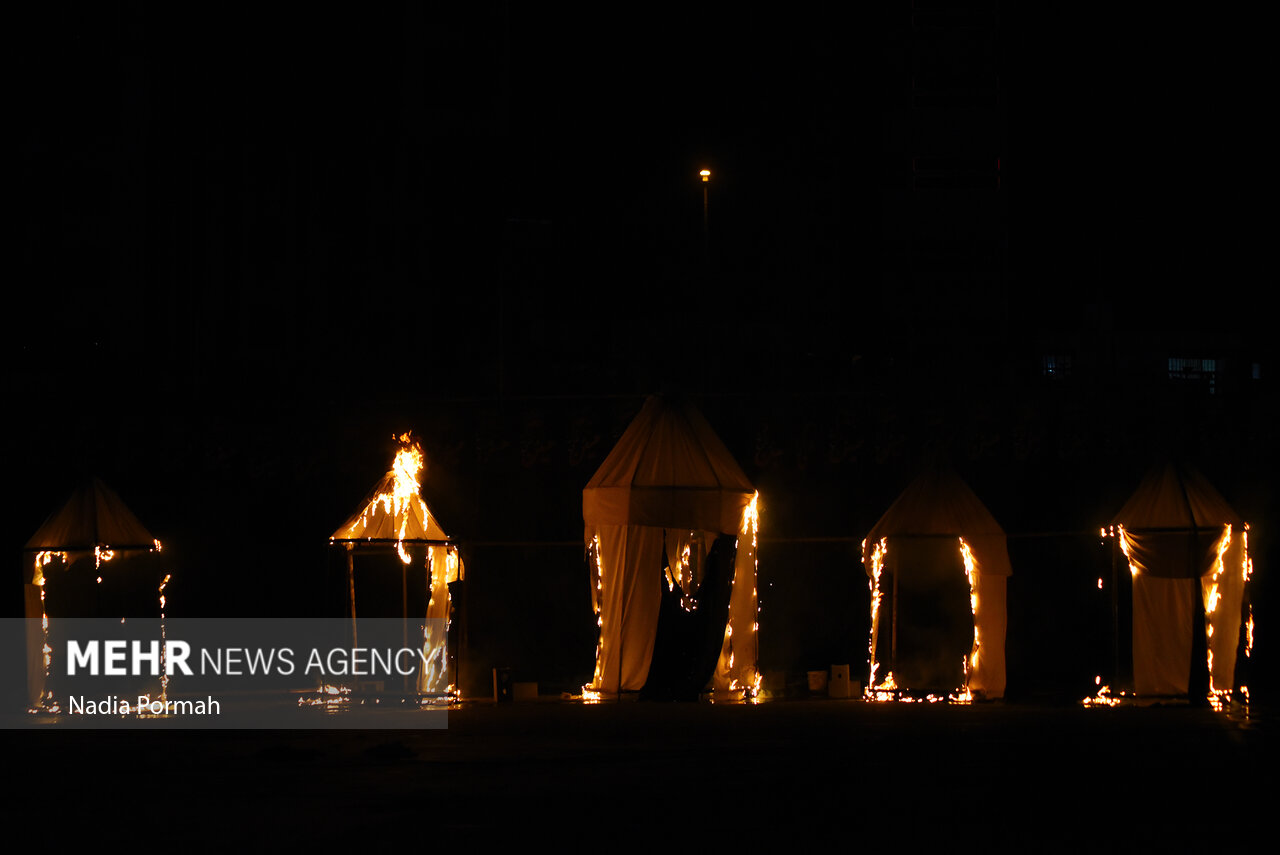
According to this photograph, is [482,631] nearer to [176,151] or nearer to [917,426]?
[917,426]

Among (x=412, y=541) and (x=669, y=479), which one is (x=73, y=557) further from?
(x=669, y=479)

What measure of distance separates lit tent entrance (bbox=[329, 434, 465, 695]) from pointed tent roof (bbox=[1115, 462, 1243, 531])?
6.74m

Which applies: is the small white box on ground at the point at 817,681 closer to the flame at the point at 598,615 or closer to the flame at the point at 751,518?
the flame at the point at 751,518

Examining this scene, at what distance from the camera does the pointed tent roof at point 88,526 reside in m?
14.4

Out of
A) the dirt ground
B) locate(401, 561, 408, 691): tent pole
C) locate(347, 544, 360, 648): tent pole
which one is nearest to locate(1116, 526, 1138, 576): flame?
the dirt ground

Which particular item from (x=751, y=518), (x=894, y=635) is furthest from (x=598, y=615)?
(x=894, y=635)

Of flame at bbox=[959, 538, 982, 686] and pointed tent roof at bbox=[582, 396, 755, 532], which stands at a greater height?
pointed tent roof at bbox=[582, 396, 755, 532]

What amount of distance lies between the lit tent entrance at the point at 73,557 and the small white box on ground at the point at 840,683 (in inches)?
283

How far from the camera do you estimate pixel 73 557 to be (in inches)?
589

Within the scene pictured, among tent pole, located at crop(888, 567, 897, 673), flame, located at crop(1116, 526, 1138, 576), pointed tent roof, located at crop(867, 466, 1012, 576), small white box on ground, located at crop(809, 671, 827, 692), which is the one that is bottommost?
small white box on ground, located at crop(809, 671, 827, 692)

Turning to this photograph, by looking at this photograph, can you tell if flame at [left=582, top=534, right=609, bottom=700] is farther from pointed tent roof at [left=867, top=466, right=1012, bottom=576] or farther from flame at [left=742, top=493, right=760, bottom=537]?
pointed tent roof at [left=867, top=466, right=1012, bottom=576]

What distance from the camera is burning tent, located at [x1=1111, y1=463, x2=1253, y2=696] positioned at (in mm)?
13938

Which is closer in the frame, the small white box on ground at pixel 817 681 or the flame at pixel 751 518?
the flame at pixel 751 518

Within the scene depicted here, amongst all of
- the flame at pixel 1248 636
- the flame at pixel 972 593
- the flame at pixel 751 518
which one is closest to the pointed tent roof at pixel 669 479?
the flame at pixel 751 518
